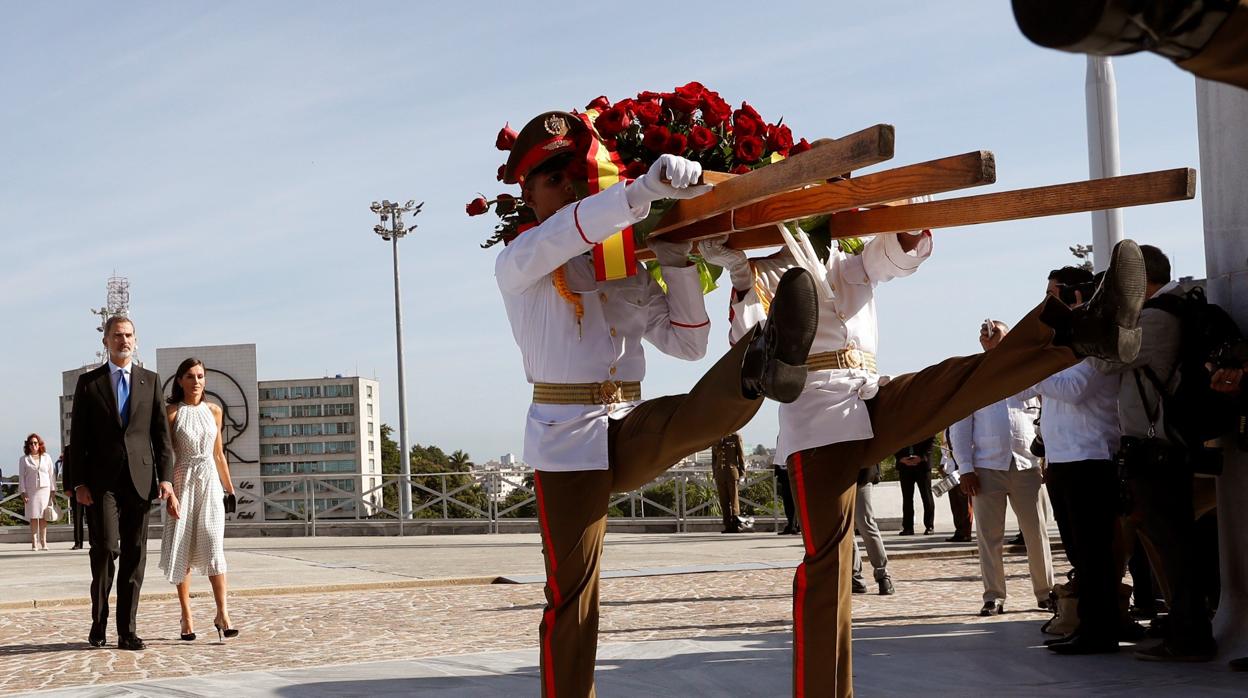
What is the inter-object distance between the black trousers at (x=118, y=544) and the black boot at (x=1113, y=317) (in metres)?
6.17

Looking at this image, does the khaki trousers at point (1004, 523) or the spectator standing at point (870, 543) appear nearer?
the khaki trousers at point (1004, 523)

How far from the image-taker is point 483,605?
1030 cm

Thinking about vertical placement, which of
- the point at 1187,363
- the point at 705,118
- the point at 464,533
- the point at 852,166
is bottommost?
the point at 464,533

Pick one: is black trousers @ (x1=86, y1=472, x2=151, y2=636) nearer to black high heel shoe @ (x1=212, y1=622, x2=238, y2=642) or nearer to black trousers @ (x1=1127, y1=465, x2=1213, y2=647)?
black high heel shoe @ (x1=212, y1=622, x2=238, y2=642)

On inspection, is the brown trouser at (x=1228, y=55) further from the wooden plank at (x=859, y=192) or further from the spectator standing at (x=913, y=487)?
the spectator standing at (x=913, y=487)

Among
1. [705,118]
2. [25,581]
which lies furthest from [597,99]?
[25,581]

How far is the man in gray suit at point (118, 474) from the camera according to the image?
26.5 feet

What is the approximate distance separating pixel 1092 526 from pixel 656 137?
341cm

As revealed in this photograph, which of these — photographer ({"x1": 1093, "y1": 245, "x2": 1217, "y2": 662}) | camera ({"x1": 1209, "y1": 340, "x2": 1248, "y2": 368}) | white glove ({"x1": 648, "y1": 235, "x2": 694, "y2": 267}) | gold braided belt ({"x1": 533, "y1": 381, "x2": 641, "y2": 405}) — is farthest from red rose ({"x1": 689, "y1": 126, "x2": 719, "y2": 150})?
camera ({"x1": 1209, "y1": 340, "x2": 1248, "y2": 368})

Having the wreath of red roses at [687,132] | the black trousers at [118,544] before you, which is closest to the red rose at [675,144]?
the wreath of red roses at [687,132]

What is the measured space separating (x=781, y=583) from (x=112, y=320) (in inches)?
238

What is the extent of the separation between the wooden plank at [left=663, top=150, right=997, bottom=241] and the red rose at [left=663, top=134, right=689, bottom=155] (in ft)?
1.15

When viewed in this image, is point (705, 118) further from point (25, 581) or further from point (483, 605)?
point (25, 581)

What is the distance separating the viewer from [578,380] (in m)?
4.27
